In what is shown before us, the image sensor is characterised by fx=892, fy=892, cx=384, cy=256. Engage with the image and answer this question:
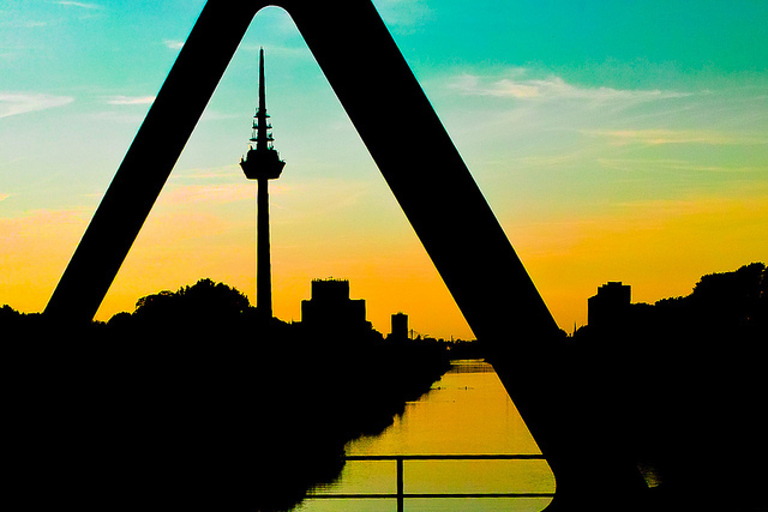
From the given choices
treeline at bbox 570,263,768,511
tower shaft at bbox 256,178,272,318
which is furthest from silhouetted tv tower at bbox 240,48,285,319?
treeline at bbox 570,263,768,511

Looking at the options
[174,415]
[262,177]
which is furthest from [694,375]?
[262,177]

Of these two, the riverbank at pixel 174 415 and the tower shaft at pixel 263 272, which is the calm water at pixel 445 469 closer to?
the riverbank at pixel 174 415

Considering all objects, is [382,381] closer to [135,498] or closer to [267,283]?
[267,283]

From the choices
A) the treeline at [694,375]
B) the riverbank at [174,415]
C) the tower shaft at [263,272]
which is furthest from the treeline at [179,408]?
the treeline at [694,375]

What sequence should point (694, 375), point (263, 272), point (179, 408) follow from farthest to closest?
1. point (263, 272)
2. point (694, 375)
3. point (179, 408)

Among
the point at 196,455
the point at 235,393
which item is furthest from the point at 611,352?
the point at 196,455

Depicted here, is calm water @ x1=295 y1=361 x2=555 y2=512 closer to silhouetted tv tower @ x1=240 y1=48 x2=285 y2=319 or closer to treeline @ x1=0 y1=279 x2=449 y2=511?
treeline @ x1=0 y1=279 x2=449 y2=511

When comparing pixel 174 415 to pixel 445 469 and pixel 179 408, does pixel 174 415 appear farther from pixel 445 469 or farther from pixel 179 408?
pixel 445 469
